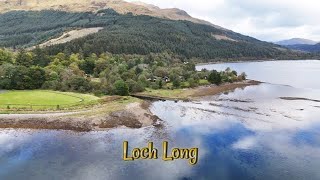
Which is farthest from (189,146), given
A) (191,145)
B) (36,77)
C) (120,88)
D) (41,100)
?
(36,77)

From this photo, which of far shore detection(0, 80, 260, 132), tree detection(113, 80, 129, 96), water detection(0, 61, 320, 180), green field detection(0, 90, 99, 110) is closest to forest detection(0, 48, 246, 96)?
tree detection(113, 80, 129, 96)

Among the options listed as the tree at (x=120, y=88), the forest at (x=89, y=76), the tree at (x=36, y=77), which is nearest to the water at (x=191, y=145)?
the tree at (x=120, y=88)

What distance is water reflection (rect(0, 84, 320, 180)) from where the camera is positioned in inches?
1737

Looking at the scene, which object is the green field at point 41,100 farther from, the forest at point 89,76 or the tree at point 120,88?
the tree at point 120,88

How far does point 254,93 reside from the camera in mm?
118125

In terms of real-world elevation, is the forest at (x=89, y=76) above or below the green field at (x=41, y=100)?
above

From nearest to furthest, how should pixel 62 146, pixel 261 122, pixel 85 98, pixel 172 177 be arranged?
pixel 172 177, pixel 62 146, pixel 261 122, pixel 85 98

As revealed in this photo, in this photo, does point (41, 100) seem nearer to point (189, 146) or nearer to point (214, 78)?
point (189, 146)

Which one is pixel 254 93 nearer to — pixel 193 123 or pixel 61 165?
pixel 193 123

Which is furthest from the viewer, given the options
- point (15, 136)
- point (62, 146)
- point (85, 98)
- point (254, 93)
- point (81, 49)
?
point (81, 49)

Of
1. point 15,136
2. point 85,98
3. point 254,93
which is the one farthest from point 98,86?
point 254,93

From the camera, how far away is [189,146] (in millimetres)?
55125

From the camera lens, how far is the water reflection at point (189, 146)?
44.1 m

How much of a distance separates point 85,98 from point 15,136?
27.0 m
